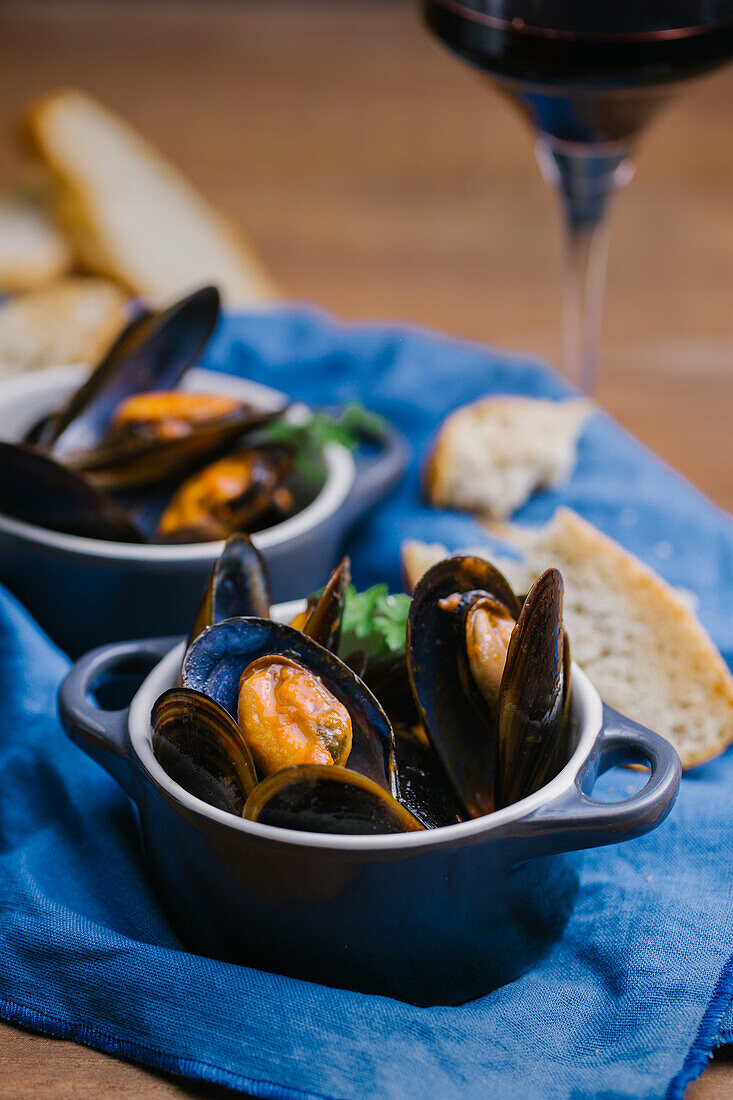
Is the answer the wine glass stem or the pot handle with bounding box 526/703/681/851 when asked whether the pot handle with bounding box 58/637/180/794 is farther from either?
the wine glass stem

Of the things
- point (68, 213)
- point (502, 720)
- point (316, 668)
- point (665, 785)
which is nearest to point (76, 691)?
point (316, 668)

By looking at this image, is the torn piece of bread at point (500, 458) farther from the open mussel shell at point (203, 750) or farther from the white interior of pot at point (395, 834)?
the open mussel shell at point (203, 750)

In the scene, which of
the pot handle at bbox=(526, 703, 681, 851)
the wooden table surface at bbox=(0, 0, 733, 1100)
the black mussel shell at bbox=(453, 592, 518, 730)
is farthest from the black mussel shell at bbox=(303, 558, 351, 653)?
the wooden table surface at bbox=(0, 0, 733, 1100)

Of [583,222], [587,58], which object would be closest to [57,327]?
[583,222]

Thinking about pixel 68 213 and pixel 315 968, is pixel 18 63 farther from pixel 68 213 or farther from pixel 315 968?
pixel 315 968

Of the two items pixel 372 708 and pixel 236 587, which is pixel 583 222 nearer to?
pixel 236 587

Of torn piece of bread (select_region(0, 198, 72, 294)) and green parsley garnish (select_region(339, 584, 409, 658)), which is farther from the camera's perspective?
torn piece of bread (select_region(0, 198, 72, 294))
